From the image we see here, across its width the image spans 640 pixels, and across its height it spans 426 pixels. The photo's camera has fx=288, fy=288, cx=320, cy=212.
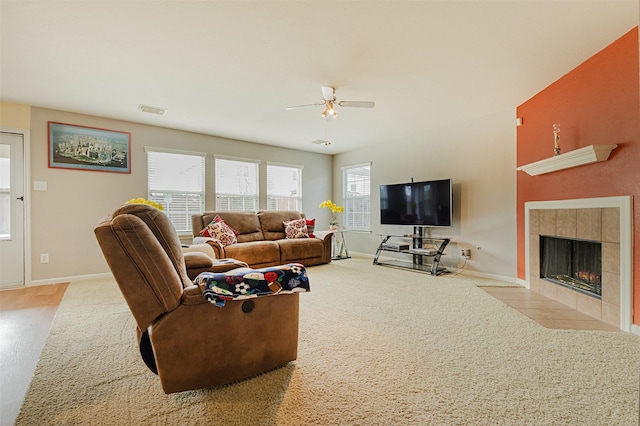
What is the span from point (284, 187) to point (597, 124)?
16.0 ft

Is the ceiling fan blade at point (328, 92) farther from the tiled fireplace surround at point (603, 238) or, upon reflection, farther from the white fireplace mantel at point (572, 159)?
the tiled fireplace surround at point (603, 238)

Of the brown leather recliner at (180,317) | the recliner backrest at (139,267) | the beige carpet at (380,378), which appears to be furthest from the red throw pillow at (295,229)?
the recliner backrest at (139,267)

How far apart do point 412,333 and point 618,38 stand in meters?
2.87

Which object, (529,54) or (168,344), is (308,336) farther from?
(529,54)

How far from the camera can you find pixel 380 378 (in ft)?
5.30

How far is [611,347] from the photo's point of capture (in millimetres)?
1992

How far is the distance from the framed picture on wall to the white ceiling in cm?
32

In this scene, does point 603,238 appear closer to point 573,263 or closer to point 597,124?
point 573,263

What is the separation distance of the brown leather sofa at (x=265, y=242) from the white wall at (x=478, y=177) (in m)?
1.70

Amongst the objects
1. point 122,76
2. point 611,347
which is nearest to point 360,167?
point 122,76

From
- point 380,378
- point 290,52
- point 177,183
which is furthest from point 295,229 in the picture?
point 380,378

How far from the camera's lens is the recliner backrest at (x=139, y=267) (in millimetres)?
1258

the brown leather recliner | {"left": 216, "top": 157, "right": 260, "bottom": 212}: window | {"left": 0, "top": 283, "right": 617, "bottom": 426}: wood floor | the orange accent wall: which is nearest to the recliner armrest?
the brown leather recliner

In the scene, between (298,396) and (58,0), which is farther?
(58,0)
